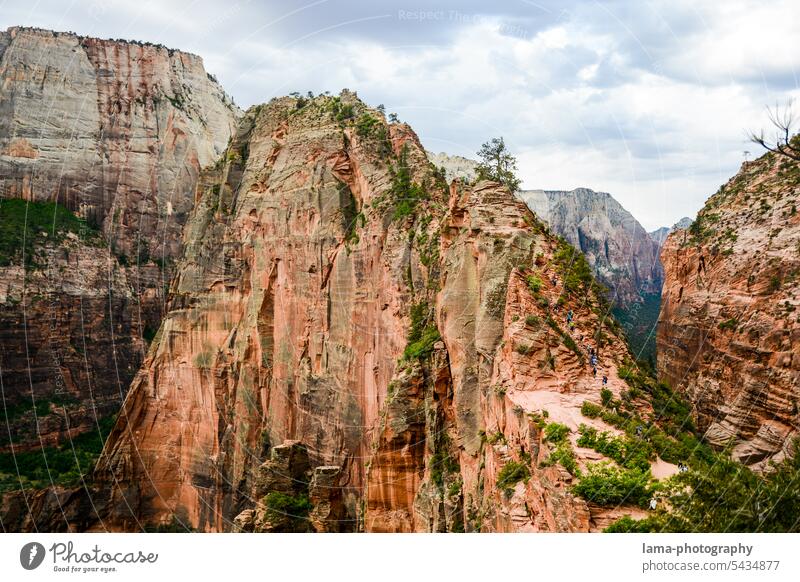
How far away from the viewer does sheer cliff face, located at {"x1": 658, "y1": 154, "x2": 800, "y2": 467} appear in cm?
4059

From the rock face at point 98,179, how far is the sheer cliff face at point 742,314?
73979mm

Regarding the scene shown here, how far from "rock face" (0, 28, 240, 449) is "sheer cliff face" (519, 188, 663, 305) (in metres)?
61.3

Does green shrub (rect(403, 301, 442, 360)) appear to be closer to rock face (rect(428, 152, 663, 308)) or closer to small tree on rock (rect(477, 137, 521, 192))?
small tree on rock (rect(477, 137, 521, 192))

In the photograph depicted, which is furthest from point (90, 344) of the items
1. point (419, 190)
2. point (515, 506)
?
point (515, 506)

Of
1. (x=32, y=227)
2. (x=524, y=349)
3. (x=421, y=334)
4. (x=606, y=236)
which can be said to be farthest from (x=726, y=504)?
(x=606, y=236)

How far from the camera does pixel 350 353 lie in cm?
4719

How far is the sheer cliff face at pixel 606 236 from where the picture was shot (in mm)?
120500

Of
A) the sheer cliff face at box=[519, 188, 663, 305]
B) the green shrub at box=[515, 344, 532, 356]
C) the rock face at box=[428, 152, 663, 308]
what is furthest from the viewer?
the sheer cliff face at box=[519, 188, 663, 305]

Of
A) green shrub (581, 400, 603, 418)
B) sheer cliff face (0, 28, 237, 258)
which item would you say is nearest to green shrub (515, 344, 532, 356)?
green shrub (581, 400, 603, 418)

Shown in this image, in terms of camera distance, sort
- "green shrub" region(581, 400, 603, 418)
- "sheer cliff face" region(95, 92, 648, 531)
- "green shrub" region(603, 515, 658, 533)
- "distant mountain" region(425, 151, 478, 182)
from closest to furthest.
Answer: "green shrub" region(603, 515, 658, 533), "green shrub" region(581, 400, 603, 418), "sheer cliff face" region(95, 92, 648, 531), "distant mountain" region(425, 151, 478, 182)

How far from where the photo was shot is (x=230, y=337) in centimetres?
6019

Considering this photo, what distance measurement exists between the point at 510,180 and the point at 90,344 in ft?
242

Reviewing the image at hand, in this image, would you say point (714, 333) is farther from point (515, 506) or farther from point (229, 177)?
point (229, 177)

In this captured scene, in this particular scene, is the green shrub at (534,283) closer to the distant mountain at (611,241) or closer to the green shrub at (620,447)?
the green shrub at (620,447)
